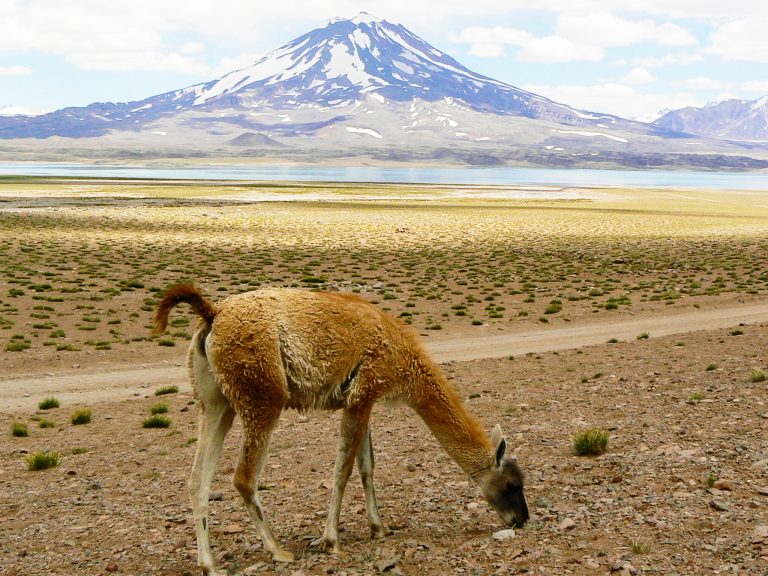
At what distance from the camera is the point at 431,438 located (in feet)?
38.5

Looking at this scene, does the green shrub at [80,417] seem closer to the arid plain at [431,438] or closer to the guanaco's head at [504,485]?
the arid plain at [431,438]

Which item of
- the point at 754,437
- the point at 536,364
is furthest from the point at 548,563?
the point at 536,364

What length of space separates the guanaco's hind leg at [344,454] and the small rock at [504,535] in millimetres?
1473

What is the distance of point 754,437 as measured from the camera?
9867 millimetres

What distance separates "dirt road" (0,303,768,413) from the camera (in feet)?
51.6

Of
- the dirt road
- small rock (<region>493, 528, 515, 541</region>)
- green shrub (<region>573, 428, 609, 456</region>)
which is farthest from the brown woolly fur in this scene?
the dirt road

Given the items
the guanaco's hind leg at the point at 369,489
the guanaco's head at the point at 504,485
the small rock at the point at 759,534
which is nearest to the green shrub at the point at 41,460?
the guanaco's hind leg at the point at 369,489

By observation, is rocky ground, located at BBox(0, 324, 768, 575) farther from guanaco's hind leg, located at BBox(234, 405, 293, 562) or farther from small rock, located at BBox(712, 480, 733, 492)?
guanaco's hind leg, located at BBox(234, 405, 293, 562)

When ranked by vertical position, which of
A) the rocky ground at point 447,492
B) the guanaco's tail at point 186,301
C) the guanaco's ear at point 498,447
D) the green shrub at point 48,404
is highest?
the guanaco's tail at point 186,301

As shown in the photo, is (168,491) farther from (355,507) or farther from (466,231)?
(466,231)

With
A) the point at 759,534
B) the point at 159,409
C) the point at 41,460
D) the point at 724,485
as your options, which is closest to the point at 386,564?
the point at 759,534

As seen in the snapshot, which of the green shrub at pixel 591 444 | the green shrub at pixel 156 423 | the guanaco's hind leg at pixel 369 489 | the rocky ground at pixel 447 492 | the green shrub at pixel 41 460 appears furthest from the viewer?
the green shrub at pixel 156 423

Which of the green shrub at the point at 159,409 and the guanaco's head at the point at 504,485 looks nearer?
the guanaco's head at the point at 504,485

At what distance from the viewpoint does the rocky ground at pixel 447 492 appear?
7086 millimetres
